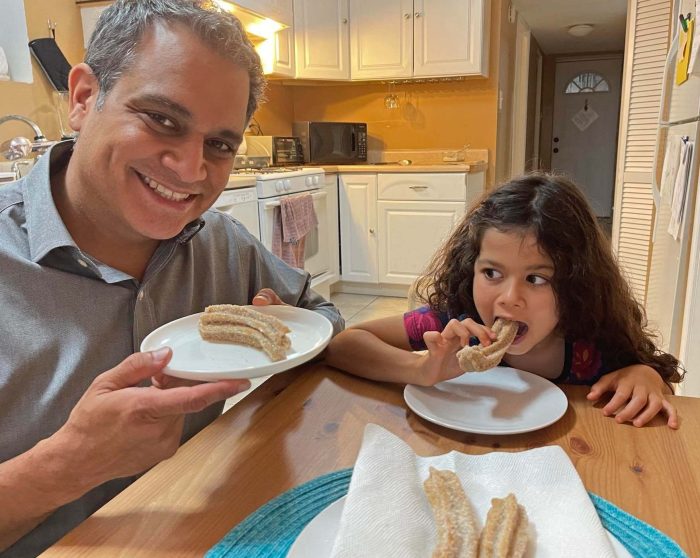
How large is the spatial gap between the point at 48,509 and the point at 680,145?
2.31 m

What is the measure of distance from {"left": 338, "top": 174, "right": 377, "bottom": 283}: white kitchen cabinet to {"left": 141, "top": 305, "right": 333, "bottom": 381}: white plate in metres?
3.41

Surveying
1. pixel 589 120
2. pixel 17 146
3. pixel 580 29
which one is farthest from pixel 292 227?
pixel 589 120

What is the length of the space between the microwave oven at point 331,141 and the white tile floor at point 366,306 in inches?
44.4

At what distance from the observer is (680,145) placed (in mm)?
2135

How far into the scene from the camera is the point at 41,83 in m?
2.75

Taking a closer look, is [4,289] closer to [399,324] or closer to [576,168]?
[399,324]

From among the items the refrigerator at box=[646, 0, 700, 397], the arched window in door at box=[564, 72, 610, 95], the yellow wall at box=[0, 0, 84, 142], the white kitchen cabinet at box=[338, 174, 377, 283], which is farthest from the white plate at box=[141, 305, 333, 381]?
the arched window in door at box=[564, 72, 610, 95]

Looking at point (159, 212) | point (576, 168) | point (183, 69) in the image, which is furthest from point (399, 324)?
point (576, 168)

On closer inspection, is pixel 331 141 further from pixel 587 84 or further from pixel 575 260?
pixel 587 84

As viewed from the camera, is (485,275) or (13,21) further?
(13,21)

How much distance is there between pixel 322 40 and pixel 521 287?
400 cm

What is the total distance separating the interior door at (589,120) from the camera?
28.4ft

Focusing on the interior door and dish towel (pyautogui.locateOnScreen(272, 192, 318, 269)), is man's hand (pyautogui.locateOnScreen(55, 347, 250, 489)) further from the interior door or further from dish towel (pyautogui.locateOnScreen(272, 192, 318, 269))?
the interior door

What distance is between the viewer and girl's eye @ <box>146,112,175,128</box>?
2.72 ft
